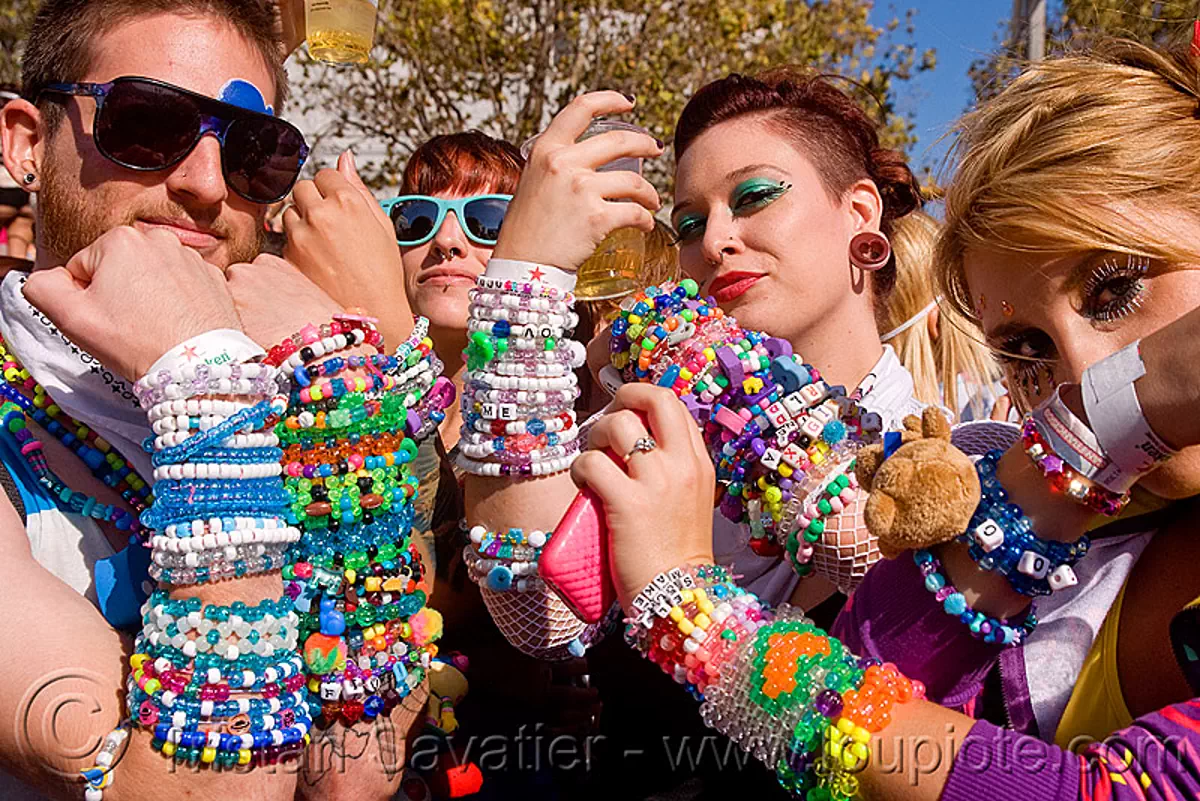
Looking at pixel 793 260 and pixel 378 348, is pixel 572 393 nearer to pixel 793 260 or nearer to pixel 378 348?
pixel 378 348

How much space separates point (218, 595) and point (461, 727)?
0.81 metres

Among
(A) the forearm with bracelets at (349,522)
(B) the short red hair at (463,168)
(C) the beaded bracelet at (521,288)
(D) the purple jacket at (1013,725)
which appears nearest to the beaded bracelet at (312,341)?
(A) the forearm with bracelets at (349,522)

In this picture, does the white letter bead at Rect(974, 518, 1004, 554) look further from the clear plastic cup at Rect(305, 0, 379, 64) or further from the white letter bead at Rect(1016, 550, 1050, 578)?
the clear plastic cup at Rect(305, 0, 379, 64)

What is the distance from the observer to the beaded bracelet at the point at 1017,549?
4.31 feet

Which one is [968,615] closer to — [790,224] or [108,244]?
[790,224]

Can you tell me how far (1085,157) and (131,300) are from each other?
5.24 feet

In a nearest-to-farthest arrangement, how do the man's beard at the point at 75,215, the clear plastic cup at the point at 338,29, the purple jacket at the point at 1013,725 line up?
the purple jacket at the point at 1013,725 < the man's beard at the point at 75,215 < the clear plastic cup at the point at 338,29

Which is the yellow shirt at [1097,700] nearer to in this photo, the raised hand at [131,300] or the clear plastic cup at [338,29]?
the raised hand at [131,300]

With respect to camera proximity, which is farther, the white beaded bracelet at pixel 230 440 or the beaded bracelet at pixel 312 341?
the beaded bracelet at pixel 312 341

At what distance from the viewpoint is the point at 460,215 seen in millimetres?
3178

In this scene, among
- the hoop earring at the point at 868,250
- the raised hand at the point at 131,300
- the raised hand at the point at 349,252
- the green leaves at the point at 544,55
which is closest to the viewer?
the raised hand at the point at 131,300

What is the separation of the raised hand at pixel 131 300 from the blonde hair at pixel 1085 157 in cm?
135

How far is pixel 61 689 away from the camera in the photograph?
4.69ft

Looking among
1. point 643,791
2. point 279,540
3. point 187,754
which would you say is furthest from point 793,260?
point 187,754
